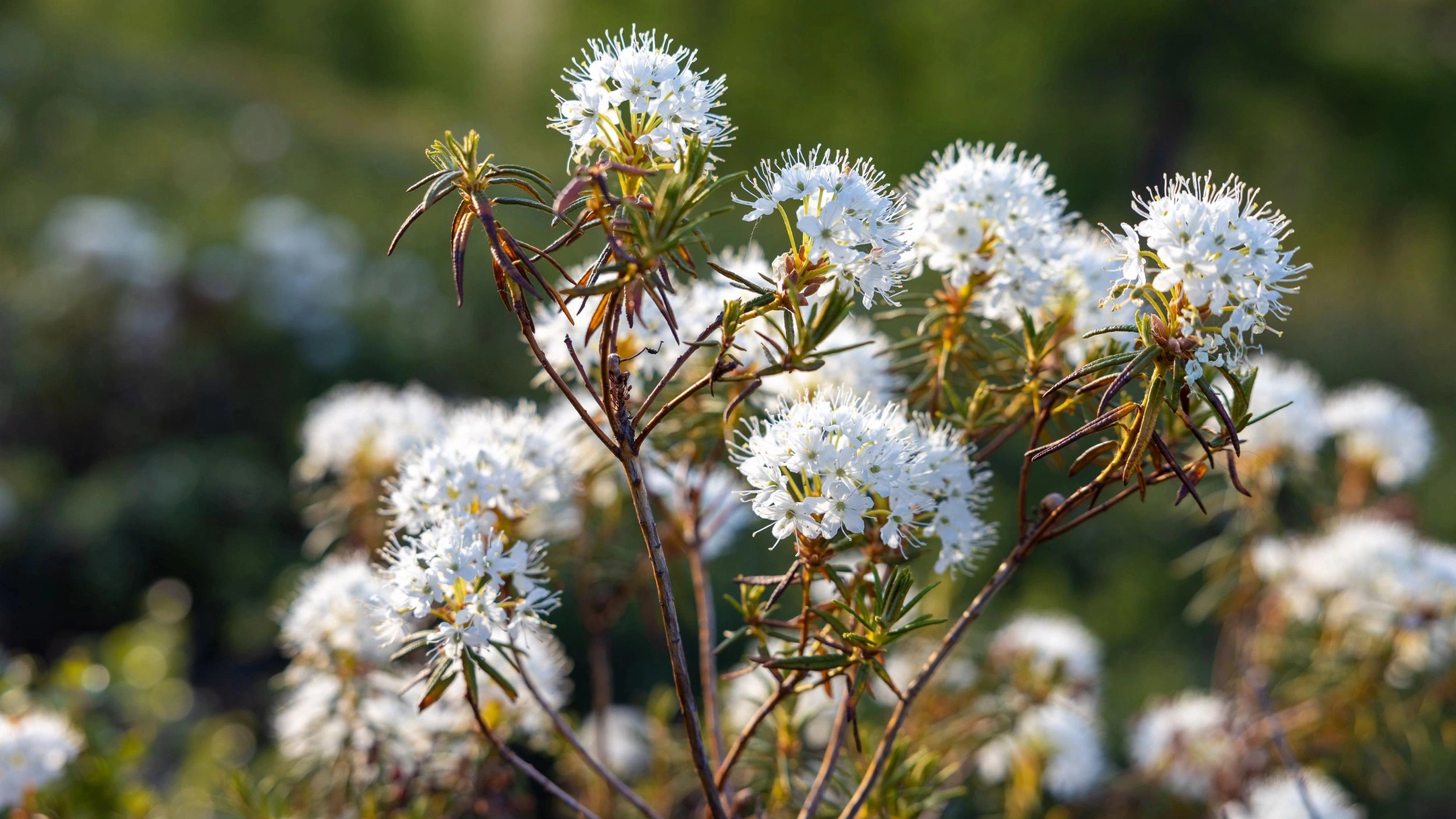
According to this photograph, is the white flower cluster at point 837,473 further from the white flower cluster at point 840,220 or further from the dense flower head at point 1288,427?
the dense flower head at point 1288,427

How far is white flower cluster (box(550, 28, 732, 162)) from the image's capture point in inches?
40.9

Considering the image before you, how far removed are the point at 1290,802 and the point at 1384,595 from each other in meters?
0.51

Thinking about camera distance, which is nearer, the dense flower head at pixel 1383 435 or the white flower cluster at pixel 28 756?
the white flower cluster at pixel 28 756

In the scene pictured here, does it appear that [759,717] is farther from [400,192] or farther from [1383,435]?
[400,192]

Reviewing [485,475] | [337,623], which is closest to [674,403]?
[485,475]

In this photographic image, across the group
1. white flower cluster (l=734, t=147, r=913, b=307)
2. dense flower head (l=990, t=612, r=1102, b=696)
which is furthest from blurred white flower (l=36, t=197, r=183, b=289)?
white flower cluster (l=734, t=147, r=913, b=307)

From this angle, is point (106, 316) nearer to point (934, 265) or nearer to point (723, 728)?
point (723, 728)

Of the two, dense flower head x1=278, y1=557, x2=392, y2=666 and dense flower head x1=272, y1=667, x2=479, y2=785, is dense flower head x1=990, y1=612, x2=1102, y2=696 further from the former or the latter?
dense flower head x1=278, y1=557, x2=392, y2=666

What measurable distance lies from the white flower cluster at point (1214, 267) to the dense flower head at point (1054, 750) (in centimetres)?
134

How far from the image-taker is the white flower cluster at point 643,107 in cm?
104

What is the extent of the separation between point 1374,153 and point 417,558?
15.0 m

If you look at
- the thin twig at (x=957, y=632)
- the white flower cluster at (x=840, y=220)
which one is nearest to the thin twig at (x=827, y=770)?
the thin twig at (x=957, y=632)

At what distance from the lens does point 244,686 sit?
3916mm

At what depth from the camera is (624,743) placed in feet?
8.11
